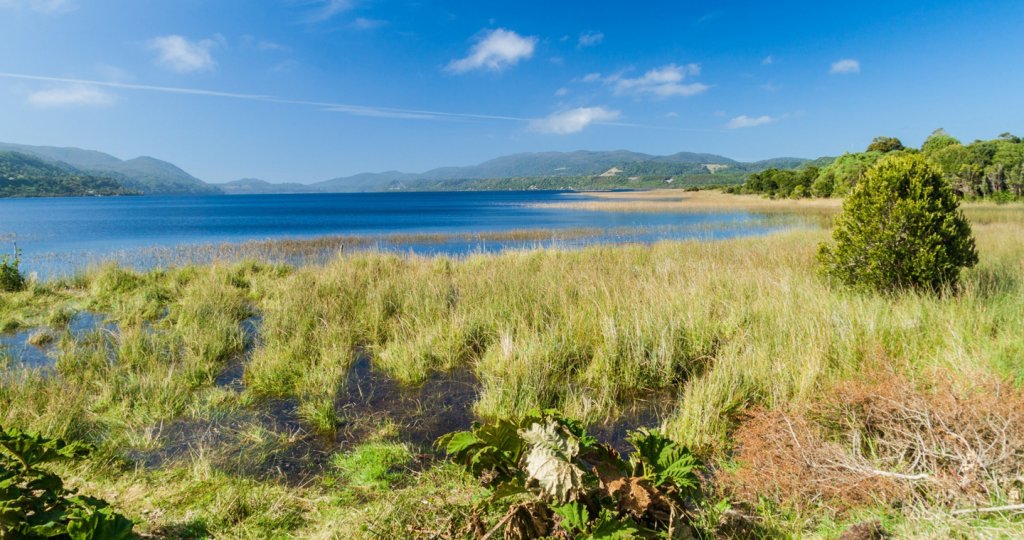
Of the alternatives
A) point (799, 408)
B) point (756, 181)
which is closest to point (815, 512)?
point (799, 408)

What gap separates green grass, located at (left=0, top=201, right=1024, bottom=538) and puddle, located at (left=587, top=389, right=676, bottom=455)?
0.37 feet

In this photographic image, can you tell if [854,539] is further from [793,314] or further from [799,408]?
[793,314]

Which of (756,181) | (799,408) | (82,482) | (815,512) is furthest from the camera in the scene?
(756,181)

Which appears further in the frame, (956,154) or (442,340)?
(956,154)

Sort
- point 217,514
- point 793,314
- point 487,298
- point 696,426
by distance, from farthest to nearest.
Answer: point 487,298 → point 793,314 → point 696,426 → point 217,514

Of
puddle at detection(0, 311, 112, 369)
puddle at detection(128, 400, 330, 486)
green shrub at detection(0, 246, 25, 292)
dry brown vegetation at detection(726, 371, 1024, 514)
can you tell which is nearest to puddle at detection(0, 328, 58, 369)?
puddle at detection(0, 311, 112, 369)

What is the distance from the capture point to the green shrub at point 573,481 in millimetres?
1718

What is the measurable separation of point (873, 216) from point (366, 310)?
25.8ft

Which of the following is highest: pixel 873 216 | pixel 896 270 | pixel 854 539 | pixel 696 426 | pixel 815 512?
pixel 873 216

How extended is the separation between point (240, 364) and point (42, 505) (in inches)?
180

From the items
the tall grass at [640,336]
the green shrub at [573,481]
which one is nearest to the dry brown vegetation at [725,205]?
the tall grass at [640,336]

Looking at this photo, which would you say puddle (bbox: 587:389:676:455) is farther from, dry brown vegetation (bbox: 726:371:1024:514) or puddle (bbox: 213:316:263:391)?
puddle (bbox: 213:316:263:391)

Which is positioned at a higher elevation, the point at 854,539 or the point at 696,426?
the point at 854,539

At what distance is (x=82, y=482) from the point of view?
3049 millimetres
